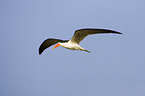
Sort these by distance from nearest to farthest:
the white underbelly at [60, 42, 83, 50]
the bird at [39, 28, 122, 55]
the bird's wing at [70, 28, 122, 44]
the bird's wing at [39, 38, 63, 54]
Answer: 1. the bird's wing at [70, 28, 122, 44]
2. the bird at [39, 28, 122, 55]
3. the white underbelly at [60, 42, 83, 50]
4. the bird's wing at [39, 38, 63, 54]

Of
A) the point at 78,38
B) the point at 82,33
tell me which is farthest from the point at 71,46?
the point at 82,33

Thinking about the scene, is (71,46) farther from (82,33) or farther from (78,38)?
(82,33)

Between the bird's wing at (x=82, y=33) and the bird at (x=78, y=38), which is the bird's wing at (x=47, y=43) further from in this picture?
the bird's wing at (x=82, y=33)

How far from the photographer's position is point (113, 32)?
990 cm

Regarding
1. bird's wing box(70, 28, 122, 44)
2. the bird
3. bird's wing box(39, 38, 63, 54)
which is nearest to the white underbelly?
the bird

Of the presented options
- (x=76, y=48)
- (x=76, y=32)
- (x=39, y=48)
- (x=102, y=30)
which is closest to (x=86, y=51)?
(x=76, y=48)

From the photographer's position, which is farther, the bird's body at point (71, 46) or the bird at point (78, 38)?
the bird's body at point (71, 46)

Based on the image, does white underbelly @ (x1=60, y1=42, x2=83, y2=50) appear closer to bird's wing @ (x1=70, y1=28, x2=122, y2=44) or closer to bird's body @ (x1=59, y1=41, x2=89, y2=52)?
bird's body @ (x1=59, y1=41, x2=89, y2=52)

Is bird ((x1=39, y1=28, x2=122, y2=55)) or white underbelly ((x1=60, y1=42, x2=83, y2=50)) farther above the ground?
bird ((x1=39, y1=28, x2=122, y2=55))

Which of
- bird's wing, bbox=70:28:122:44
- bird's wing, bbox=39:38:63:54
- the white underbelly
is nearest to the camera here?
bird's wing, bbox=70:28:122:44

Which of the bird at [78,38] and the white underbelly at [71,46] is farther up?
the bird at [78,38]

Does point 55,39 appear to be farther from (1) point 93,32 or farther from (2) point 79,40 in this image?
(1) point 93,32

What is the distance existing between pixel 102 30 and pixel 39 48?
18.2 feet

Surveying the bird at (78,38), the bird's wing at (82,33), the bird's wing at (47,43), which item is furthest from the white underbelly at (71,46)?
the bird's wing at (47,43)
